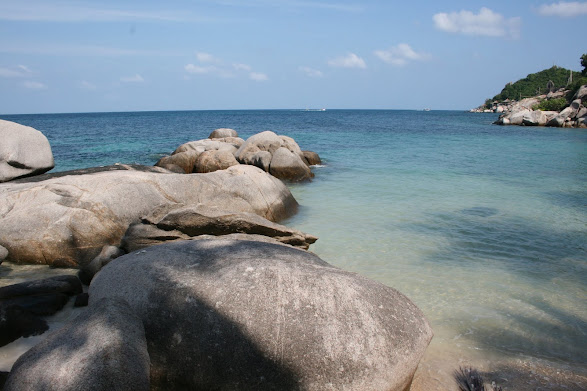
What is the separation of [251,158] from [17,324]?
44.3 feet

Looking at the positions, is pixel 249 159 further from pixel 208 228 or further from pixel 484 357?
pixel 484 357

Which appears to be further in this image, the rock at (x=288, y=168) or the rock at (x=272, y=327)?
the rock at (x=288, y=168)

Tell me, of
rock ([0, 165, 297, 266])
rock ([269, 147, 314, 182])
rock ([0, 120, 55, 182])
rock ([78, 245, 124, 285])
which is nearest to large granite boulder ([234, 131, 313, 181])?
rock ([269, 147, 314, 182])

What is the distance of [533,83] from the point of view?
339 ft

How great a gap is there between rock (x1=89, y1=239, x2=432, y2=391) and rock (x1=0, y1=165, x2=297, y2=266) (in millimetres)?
3636

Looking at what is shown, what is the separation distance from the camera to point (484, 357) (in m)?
5.03

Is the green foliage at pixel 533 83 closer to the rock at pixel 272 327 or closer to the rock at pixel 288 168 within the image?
the rock at pixel 288 168

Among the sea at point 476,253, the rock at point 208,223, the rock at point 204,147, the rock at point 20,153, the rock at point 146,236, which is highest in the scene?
the rock at point 20,153

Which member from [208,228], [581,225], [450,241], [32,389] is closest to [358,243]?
[450,241]

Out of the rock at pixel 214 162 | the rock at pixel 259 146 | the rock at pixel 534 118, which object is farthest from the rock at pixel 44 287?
the rock at pixel 534 118

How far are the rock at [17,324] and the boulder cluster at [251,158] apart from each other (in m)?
12.1

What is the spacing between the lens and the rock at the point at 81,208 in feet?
24.4

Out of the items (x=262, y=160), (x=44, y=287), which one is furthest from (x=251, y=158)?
(x=44, y=287)

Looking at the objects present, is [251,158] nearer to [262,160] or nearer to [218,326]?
[262,160]
